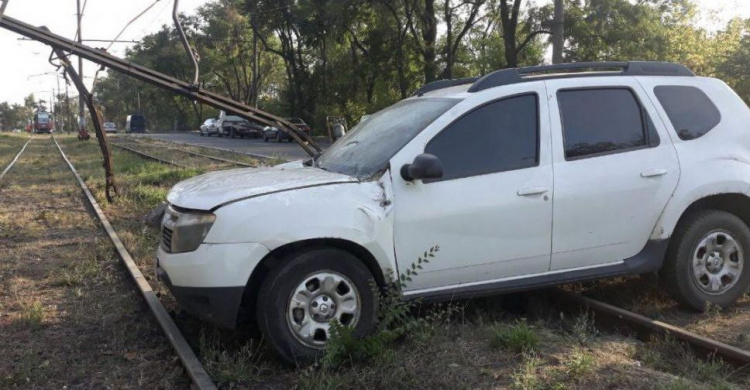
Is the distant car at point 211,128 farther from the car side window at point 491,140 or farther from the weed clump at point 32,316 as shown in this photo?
the car side window at point 491,140

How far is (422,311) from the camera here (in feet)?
15.6

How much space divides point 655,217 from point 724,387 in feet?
4.73

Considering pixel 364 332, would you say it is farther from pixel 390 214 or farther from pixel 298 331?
pixel 390 214

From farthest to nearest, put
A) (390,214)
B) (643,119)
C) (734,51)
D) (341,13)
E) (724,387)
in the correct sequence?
(341,13) → (734,51) → (643,119) → (390,214) → (724,387)

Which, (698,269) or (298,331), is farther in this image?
(698,269)

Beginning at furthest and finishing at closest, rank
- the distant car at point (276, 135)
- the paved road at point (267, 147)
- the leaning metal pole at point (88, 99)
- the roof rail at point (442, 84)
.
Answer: the distant car at point (276, 135) < the paved road at point (267, 147) < the leaning metal pole at point (88, 99) < the roof rail at point (442, 84)

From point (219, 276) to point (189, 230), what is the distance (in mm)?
357

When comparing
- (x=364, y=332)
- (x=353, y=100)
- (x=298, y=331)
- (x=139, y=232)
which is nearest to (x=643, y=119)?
(x=364, y=332)

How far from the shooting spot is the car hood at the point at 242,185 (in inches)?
154

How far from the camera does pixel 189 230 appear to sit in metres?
3.89

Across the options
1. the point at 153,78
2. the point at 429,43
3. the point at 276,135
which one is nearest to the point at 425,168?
the point at 153,78

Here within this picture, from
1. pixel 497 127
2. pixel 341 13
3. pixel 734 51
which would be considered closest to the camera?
pixel 497 127

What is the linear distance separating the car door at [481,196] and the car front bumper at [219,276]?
916mm

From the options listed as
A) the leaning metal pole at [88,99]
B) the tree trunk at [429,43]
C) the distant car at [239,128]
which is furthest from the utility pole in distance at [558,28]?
the distant car at [239,128]
